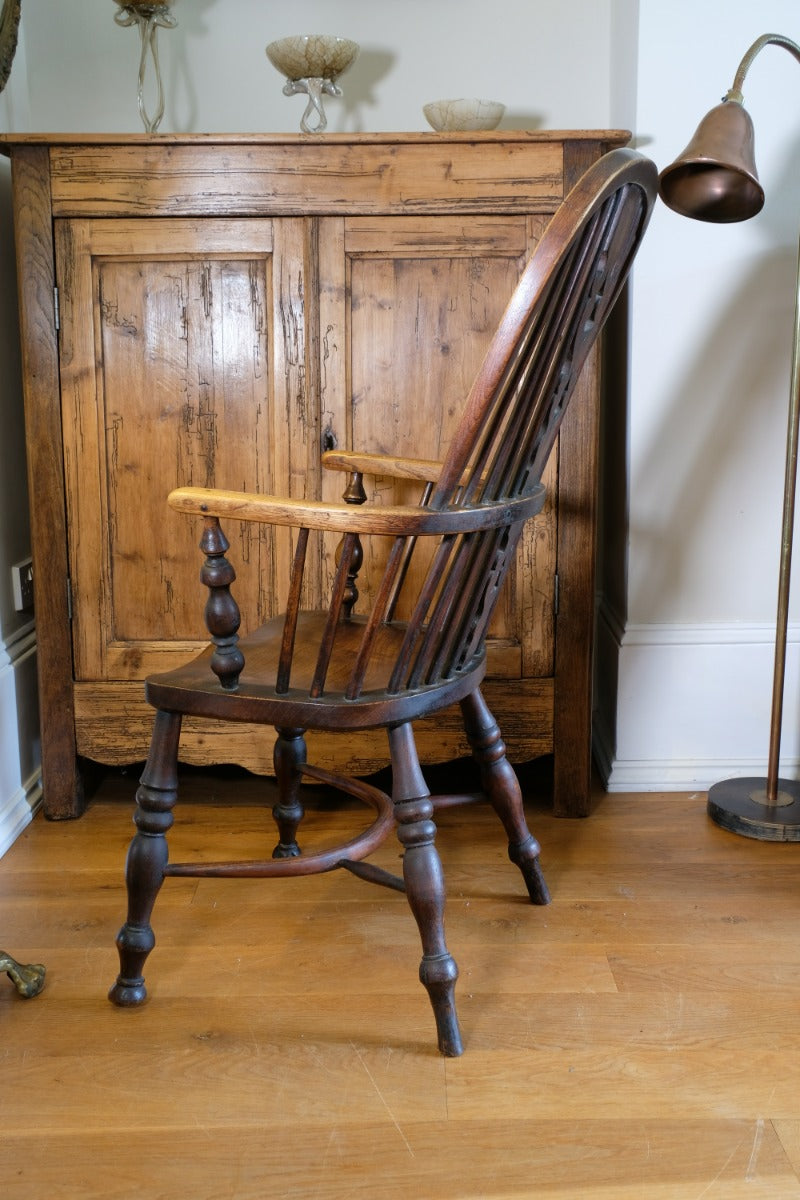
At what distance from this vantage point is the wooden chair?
147cm

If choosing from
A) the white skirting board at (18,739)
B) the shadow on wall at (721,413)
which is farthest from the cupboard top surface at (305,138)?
the white skirting board at (18,739)

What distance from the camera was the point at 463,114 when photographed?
2.41 m

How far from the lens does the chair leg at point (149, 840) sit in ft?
5.43

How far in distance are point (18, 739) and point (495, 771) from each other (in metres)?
1.12

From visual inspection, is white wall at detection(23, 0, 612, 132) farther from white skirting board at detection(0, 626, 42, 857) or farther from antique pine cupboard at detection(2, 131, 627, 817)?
white skirting board at detection(0, 626, 42, 857)

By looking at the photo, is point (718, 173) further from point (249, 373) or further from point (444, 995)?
point (444, 995)

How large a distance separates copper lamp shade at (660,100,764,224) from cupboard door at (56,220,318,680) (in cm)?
71

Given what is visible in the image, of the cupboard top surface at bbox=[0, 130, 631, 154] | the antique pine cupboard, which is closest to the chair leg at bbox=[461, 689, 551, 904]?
the antique pine cupboard

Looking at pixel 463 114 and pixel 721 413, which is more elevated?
pixel 463 114

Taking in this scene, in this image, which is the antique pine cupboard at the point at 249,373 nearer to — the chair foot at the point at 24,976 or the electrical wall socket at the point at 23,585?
the electrical wall socket at the point at 23,585

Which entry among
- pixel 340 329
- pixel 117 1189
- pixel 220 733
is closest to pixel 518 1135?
pixel 117 1189

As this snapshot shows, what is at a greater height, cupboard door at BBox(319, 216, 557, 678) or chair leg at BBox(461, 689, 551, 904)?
cupboard door at BBox(319, 216, 557, 678)

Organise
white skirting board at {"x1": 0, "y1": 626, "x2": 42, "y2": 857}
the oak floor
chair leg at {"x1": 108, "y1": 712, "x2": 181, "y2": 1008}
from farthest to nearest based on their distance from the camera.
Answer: white skirting board at {"x1": 0, "y1": 626, "x2": 42, "y2": 857} < chair leg at {"x1": 108, "y1": 712, "x2": 181, "y2": 1008} < the oak floor

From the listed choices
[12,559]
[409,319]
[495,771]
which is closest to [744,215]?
[409,319]
